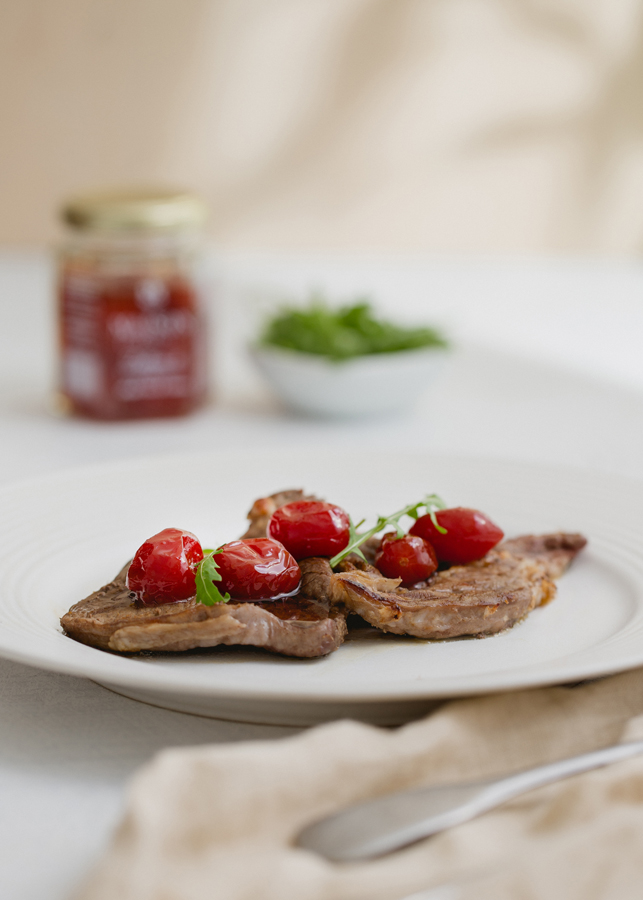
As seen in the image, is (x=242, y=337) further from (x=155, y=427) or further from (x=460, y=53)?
(x=460, y=53)

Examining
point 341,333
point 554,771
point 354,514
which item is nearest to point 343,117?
point 341,333

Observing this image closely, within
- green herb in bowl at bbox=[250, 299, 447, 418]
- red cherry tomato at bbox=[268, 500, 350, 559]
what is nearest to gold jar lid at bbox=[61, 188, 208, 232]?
green herb in bowl at bbox=[250, 299, 447, 418]

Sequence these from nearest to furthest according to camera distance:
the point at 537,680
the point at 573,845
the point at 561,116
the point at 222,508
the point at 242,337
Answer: the point at 573,845 → the point at 537,680 → the point at 222,508 → the point at 242,337 → the point at 561,116

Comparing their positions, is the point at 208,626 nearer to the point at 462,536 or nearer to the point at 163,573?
the point at 163,573

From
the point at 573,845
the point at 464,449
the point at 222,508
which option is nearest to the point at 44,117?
the point at 464,449

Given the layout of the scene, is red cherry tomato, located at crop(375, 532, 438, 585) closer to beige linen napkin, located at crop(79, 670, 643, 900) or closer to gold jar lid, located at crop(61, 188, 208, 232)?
beige linen napkin, located at crop(79, 670, 643, 900)

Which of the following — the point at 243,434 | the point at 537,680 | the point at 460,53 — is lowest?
the point at 243,434
